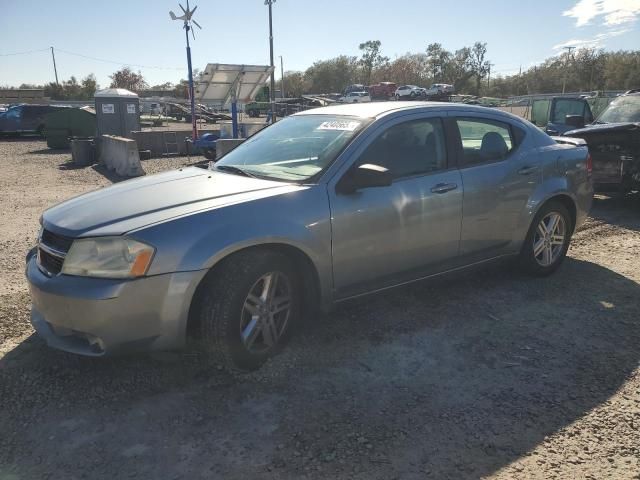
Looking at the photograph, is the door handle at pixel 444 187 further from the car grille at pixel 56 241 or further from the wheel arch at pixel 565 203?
the car grille at pixel 56 241

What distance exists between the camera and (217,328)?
2979 mm

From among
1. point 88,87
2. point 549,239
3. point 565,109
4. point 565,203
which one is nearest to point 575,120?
point 565,109

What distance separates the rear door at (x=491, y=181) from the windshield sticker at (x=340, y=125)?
967 mm

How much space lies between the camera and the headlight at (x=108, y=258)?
9.05 ft

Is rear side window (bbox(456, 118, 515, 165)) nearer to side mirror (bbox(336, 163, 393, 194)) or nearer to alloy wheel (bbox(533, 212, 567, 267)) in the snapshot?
alloy wheel (bbox(533, 212, 567, 267))

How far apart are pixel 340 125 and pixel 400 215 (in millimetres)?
852

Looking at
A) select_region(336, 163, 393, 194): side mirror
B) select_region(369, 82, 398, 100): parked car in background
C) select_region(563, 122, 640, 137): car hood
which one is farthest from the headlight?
select_region(369, 82, 398, 100): parked car in background

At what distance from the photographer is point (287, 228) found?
125 inches

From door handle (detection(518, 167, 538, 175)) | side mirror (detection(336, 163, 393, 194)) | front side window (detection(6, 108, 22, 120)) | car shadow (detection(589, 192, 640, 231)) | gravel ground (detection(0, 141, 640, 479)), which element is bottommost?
gravel ground (detection(0, 141, 640, 479))

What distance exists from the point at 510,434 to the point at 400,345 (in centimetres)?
109

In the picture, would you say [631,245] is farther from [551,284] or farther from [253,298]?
[253,298]

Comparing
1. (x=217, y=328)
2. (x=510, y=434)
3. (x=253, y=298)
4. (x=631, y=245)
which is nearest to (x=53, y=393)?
(x=217, y=328)

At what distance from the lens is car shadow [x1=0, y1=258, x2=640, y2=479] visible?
2.50 m

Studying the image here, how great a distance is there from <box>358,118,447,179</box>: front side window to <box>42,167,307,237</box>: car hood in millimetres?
741
